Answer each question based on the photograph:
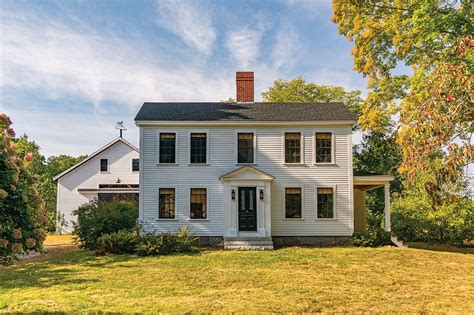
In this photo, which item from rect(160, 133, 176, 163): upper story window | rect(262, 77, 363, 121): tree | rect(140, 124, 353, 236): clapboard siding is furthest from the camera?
rect(262, 77, 363, 121): tree

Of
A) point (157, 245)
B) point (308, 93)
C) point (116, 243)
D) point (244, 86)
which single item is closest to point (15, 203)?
point (157, 245)

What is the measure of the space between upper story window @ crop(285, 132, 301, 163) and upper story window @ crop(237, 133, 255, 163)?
1.71 meters

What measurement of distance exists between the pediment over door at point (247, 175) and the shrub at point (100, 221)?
511cm

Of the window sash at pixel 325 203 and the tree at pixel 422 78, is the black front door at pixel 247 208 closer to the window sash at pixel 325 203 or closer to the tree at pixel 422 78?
the window sash at pixel 325 203

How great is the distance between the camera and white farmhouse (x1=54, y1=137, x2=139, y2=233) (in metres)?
27.2

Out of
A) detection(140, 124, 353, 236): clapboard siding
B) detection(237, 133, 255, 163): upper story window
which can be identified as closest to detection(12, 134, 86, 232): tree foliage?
detection(140, 124, 353, 236): clapboard siding

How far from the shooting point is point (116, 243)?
1536 cm

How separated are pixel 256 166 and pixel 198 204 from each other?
11.2 ft

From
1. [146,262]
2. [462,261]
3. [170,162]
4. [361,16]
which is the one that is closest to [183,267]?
[146,262]

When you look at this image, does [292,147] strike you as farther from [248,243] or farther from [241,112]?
[248,243]

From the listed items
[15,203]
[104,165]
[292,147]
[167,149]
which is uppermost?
[292,147]

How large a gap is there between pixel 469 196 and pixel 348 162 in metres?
7.09

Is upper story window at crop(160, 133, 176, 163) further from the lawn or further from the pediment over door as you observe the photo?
the lawn

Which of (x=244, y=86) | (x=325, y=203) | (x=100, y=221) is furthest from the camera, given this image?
(x=244, y=86)
